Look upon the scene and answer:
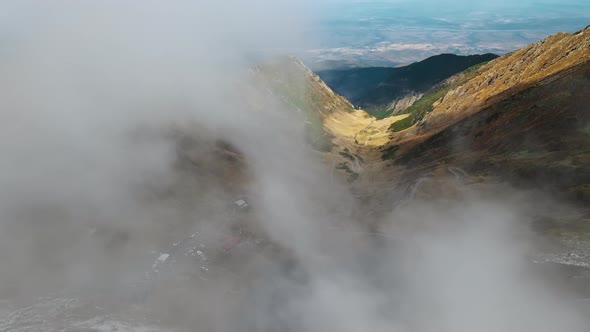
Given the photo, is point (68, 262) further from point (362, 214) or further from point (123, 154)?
point (362, 214)

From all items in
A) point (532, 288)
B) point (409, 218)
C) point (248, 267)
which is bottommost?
point (248, 267)

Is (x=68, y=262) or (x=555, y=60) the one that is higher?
(x=555, y=60)

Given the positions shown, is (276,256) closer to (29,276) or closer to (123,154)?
(29,276)

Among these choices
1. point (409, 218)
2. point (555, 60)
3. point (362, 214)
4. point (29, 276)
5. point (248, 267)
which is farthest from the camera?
point (555, 60)

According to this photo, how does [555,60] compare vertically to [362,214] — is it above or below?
above

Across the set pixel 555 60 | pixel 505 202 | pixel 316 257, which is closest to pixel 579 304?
pixel 505 202

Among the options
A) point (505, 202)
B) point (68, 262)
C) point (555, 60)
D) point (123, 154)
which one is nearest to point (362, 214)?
point (505, 202)

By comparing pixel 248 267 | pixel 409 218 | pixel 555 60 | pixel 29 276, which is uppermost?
pixel 555 60

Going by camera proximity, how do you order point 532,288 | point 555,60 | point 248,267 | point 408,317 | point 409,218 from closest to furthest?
point 532,288 < point 408,317 < point 248,267 < point 409,218 < point 555,60

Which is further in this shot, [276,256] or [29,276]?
[276,256]
